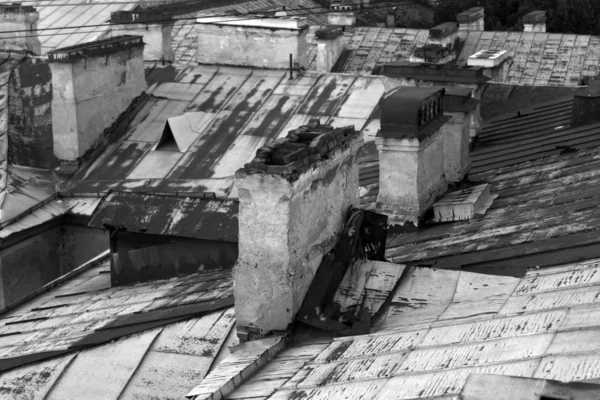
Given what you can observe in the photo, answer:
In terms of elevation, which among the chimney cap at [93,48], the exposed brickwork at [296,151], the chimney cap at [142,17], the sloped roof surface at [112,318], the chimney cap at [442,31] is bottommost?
the sloped roof surface at [112,318]

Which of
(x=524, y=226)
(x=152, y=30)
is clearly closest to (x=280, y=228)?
(x=524, y=226)

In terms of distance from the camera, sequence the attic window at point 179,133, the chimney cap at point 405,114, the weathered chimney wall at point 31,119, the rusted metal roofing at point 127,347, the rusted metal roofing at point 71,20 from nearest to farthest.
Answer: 1. the rusted metal roofing at point 127,347
2. the chimney cap at point 405,114
3. the attic window at point 179,133
4. the weathered chimney wall at point 31,119
5. the rusted metal roofing at point 71,20

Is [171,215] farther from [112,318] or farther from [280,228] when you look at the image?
[280,228]

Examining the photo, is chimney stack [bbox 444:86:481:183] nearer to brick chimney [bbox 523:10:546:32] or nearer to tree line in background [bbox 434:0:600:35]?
brick chimney [bbox 523:10:546:32]

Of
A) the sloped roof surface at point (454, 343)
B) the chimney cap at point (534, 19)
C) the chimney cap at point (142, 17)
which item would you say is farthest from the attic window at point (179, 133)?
the chimney cap at point (534, 19)

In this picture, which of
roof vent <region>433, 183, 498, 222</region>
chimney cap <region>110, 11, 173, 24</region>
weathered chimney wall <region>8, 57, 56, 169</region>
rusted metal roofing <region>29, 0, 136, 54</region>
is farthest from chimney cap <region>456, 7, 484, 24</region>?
roof vent <region>433, 183, 498, 222</region>

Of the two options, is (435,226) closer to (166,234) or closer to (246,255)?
(166,234)

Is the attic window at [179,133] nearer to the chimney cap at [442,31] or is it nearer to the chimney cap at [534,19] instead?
the chimney cap at [442,31]

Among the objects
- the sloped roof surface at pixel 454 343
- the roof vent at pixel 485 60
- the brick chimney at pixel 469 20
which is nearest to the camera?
the sloped roof surface at pixel 454 343
